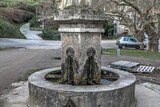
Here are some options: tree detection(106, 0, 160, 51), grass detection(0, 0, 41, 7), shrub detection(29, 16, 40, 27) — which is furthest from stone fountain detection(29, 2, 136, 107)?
grass detection(0, 0, 41, 7)

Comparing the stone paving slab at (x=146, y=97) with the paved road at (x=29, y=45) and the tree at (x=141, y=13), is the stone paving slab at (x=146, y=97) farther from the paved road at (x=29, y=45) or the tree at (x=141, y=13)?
the paved road at (x=29, y=45)

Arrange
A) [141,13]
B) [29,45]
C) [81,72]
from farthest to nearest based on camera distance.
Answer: [29,45] → [141,13] → [81,72]

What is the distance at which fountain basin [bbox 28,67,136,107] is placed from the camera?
7930mm

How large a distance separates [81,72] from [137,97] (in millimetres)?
2186

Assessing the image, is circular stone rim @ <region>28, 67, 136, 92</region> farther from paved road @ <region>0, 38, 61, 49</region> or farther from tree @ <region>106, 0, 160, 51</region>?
paved road @ <region>0, 38, 61, 49</region>

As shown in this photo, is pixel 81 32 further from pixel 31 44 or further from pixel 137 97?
pixel 31 44

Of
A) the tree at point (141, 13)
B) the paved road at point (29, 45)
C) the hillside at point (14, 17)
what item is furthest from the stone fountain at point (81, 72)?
the hillside at point (14, 17)

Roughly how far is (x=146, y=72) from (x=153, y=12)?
1214 cm

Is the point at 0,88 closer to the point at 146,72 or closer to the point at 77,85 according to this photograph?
the point at 77,85

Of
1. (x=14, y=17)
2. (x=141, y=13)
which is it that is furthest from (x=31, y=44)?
(x=14, y=17)

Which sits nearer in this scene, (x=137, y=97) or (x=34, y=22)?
(x=137, y=97)

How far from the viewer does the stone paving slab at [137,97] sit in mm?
9234

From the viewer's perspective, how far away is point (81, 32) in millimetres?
8852

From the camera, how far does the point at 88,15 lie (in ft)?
28.8
